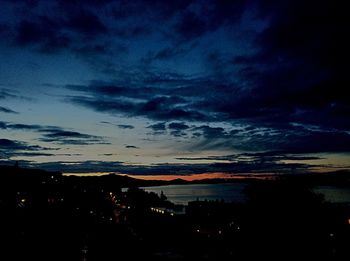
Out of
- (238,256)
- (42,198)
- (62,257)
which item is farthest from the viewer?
(42,198)

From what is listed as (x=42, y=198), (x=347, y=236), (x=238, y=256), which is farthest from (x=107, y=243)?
(x=42, y=198)

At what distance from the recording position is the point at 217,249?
1401 inches

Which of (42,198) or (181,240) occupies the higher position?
(42,198)

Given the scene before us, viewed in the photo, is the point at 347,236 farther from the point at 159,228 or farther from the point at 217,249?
the point at 159,228

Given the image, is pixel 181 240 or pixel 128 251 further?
pixel 181 240

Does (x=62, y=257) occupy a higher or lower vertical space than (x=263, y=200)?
lower

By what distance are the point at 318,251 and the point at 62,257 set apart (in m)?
17.2

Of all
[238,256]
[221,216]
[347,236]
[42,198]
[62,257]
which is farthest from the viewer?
[42,198]

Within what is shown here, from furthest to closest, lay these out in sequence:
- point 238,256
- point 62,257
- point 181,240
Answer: point 181,240
point 238,256
point 62,257

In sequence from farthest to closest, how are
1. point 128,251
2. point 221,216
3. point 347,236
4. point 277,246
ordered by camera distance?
point 221,216, point 128,251, point 347,236, point 277,246

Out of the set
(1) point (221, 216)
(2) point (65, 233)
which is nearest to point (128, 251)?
(2) point (65, 233)

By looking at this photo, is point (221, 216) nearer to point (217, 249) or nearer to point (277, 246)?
point (217, 249)

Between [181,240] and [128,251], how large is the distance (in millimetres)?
11057

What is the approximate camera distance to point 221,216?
58969 mm
